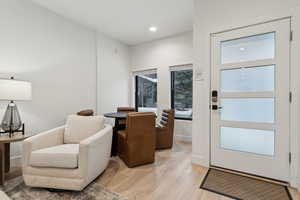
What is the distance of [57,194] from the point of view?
1668mm

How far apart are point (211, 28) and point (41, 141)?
277 centimetres

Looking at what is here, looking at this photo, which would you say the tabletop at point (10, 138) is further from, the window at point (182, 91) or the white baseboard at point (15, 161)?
the window at point (182, 91)

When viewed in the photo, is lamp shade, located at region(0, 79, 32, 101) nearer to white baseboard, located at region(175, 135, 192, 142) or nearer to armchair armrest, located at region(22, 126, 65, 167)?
armchair armrest, located at region(22, 126, 65, 167)

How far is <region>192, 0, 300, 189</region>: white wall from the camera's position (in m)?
1.81

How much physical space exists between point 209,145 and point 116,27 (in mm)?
3133

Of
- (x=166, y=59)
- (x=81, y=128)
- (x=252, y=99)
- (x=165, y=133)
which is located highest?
(x=166, y=59)

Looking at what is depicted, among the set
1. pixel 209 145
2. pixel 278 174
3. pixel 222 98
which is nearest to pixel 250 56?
pixel 222 98

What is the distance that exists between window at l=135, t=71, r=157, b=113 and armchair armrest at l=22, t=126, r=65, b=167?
263cm

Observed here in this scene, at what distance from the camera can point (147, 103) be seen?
4.64m

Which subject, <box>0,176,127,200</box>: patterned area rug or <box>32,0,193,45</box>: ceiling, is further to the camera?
<box>32,0,193,45</box>: ceiling

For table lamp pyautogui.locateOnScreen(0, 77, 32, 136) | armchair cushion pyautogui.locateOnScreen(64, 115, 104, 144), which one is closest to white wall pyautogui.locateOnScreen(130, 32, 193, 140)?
armchair cushion pyautogui.locateOnScreen(64, 115, 104, 144)

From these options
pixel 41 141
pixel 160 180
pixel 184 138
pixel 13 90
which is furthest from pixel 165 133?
pixel 13 90

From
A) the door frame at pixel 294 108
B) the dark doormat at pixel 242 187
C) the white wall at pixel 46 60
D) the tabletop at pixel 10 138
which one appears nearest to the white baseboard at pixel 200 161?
the dark doormat at pixel 242 187

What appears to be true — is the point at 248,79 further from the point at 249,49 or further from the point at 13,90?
the point at 13,90
